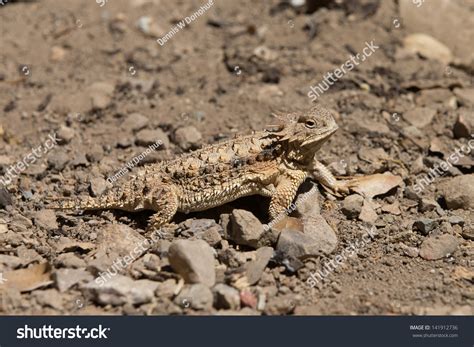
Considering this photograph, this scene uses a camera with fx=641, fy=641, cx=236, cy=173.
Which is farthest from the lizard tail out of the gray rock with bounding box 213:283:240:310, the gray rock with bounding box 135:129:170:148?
the gray rock with bounding box 213:283:240:310

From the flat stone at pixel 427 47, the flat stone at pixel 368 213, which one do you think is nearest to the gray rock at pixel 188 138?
the flat stone at pixel 368 213

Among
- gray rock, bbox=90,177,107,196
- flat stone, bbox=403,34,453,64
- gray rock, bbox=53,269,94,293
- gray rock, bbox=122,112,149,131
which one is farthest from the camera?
flat stone, bbox=403,34,453,64

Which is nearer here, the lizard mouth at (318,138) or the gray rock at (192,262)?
the gray rock at (192,262)

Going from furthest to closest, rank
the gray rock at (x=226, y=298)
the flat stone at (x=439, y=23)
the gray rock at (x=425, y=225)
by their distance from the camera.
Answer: the flat stone at (x=439, y=23) < the gray rock at (x=425, y=225) < the gray rock at (x=226, y=298)

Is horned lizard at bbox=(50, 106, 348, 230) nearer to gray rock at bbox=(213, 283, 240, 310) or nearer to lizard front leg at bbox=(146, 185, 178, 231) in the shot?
lizard front leg at bbox=(146, 185, 178, 231)

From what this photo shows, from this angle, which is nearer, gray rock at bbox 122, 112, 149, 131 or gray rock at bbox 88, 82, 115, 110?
gray rock at bbox 122, 112, 149, 131

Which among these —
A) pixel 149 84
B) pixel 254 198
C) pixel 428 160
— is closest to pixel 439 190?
pixel 428 160

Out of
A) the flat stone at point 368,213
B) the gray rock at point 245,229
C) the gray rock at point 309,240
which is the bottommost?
the flat stone at point 368,213

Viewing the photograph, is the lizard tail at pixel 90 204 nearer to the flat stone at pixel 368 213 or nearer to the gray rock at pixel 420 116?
the flat stone at pixel 368 213
